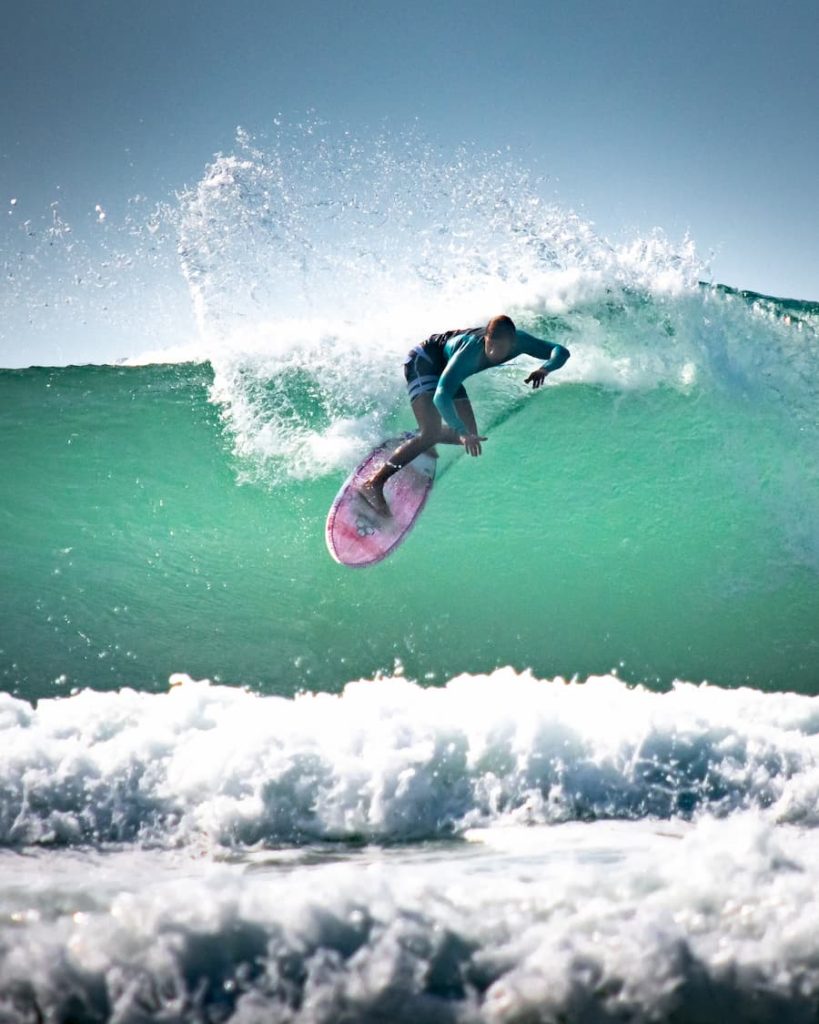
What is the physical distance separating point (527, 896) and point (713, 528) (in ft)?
18.1

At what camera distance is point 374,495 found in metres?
5.83

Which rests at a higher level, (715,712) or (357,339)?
(357,339)

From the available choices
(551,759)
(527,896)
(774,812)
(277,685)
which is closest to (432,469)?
(277,685)

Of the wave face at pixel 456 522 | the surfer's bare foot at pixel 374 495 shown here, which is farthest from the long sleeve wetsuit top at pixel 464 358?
the wave face at pixel 456 522

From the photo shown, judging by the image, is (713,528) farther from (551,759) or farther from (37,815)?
(37,815)

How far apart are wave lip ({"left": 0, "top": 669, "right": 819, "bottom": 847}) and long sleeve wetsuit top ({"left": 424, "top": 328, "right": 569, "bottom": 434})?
1860 mm

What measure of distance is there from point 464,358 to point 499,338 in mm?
254

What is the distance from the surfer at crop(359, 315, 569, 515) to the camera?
4.95m

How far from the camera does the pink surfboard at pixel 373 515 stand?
5.89 meters

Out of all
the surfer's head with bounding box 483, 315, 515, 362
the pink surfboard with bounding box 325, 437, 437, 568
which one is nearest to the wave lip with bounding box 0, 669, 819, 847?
the pink surfboard with bounding box 325, 437, 437, 568

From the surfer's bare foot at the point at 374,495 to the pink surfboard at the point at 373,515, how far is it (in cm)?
3

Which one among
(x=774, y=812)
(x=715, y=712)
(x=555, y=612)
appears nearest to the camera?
(x=774, y=812)

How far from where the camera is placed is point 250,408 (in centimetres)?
812

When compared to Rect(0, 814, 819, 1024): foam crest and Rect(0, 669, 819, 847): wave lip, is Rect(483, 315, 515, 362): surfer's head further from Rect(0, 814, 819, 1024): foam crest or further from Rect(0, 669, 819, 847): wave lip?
Rect(0, 814, 819, 1024): foam crest
